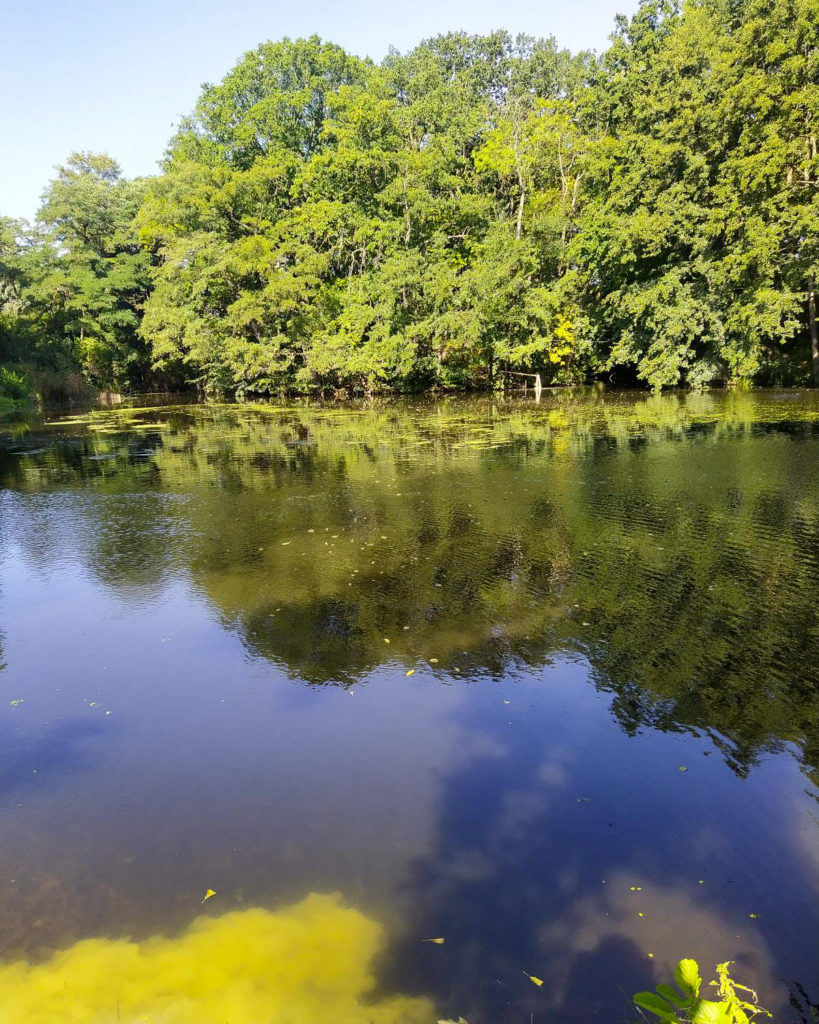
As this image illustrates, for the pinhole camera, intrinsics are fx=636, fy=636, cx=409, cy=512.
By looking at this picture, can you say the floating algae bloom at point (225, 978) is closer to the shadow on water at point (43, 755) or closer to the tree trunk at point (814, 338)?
the shadow on water at point (43, 755)

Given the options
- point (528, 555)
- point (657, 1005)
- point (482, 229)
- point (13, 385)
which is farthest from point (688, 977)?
point (13, 385)

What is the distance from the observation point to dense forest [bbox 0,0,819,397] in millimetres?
22438

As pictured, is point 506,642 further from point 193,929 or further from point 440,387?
point 440,387

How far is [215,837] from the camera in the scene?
371cm

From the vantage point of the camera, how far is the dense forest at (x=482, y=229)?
22.4m

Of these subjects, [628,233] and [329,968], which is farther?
[628,233]

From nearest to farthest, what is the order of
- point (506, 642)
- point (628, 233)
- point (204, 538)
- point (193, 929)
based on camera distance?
point (193, 929), point (506, 642), point (204, 538), point (628, 233)

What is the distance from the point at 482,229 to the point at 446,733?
3207cm

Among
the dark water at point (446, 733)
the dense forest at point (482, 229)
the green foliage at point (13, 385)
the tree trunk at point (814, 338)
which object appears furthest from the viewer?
the green foliage at point (13, 385)

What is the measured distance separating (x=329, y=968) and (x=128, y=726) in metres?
2.73

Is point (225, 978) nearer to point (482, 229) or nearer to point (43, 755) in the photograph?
point (43, 755)

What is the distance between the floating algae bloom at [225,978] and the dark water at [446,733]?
0.07 m

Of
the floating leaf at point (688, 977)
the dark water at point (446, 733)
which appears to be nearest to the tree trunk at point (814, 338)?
the dark water at point (446, 733)

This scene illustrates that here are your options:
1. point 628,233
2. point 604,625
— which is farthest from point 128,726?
point 628,233
